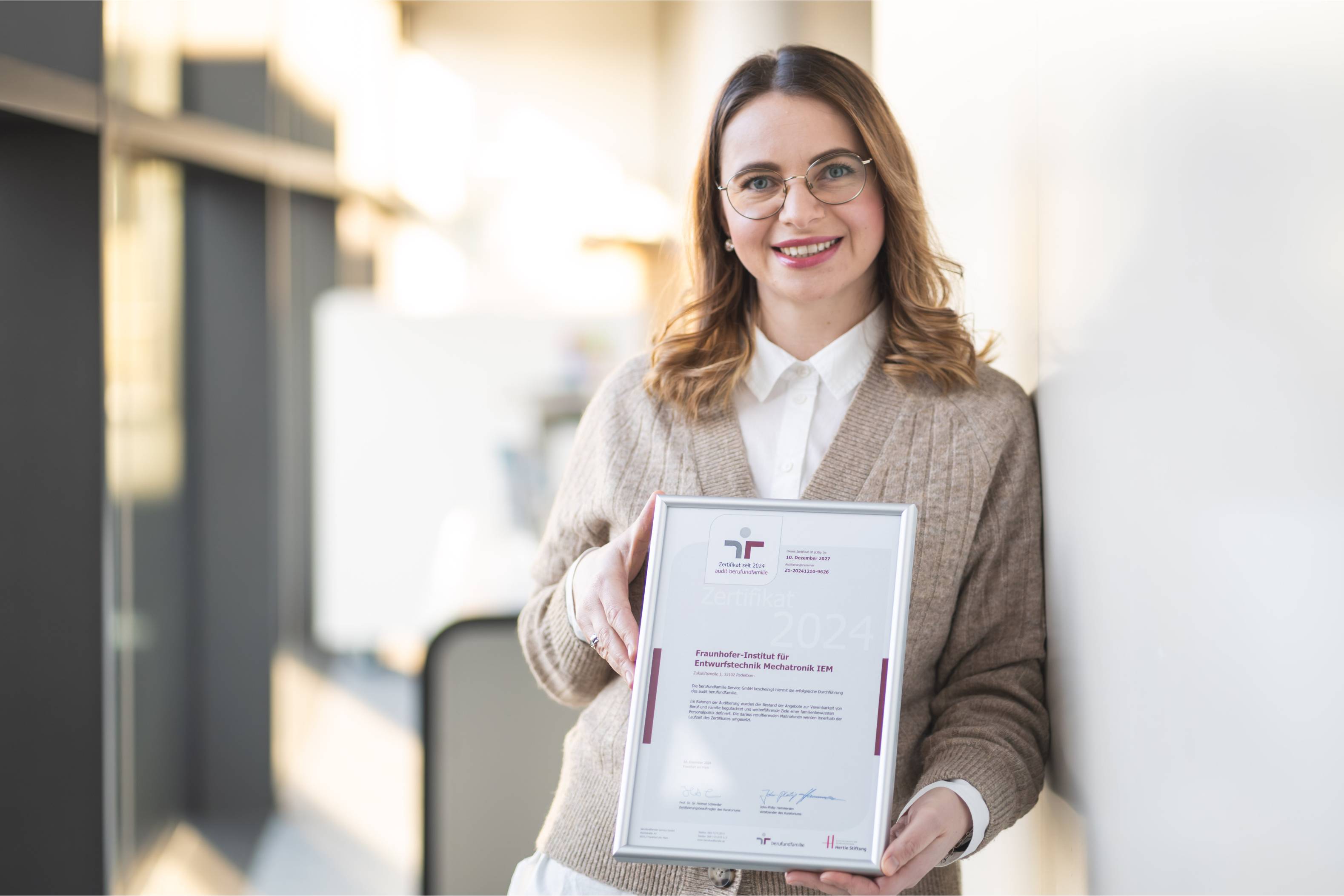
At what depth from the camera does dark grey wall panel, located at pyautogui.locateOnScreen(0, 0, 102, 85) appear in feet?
5.86

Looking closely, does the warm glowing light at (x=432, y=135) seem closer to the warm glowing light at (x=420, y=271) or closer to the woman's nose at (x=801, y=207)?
the warm glowing light at (x=420, y=271)

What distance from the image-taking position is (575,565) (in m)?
1.28

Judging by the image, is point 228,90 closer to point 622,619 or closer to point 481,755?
point 481,755

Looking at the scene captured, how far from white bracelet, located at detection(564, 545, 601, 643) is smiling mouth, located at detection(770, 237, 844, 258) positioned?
0.44 metres

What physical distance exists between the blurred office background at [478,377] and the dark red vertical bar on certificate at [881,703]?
0.24 metres

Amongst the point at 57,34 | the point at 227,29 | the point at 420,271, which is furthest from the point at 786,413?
the point at 420,271

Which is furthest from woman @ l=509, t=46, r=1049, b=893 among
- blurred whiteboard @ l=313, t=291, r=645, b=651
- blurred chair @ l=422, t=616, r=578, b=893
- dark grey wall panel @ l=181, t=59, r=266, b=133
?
blurred whiteboard @ l=313, t=291, r=645, b=651

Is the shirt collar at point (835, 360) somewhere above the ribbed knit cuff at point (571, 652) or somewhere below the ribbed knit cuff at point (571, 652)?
above

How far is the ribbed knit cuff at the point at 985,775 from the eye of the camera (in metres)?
1.09

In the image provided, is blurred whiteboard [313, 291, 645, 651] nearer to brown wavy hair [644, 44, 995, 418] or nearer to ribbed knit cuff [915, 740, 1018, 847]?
brown wavy hair [644, 44, 995, 418]

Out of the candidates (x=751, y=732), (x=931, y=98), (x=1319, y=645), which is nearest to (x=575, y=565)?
(x=751, y=732)

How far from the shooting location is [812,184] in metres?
1.23

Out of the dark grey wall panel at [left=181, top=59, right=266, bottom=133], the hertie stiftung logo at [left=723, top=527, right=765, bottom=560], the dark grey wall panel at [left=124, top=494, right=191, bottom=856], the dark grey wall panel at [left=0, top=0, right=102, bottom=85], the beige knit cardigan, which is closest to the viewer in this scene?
the hertie stiftung logo at [left=723, top=527, right=765, bottom=560]

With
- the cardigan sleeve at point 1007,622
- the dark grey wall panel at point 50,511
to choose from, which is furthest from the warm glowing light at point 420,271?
the cardigan sleeve at point 1007,622
